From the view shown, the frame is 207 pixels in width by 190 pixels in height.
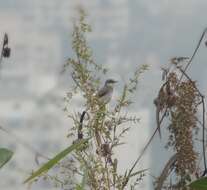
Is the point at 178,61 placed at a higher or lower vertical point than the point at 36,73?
lower

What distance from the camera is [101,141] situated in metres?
0.83

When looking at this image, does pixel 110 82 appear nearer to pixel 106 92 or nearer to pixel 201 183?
pixel 106 92

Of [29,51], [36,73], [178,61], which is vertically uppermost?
[29,51]

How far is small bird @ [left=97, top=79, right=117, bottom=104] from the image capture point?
0.86m

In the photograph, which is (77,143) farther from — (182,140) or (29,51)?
(29,51)

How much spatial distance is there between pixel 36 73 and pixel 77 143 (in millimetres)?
6782

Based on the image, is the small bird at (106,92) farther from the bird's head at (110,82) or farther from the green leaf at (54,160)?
the green leaf at (54,160)

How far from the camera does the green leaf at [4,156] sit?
771mm

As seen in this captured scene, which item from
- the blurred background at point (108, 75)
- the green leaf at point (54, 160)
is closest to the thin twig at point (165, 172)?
the blurred background at point (108, 75)

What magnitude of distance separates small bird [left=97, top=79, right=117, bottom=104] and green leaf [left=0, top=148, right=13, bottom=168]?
114mm

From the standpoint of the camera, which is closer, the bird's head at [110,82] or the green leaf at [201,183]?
the green leaf at [201,183]

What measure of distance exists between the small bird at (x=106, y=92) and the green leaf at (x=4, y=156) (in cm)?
11

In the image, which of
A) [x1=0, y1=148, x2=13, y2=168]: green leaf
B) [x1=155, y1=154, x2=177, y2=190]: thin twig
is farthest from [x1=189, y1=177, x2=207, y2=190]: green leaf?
[x1=0, y1=148, x2=13, y2=168]: green leaf

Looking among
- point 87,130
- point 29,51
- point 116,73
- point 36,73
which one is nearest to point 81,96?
point 87,130
